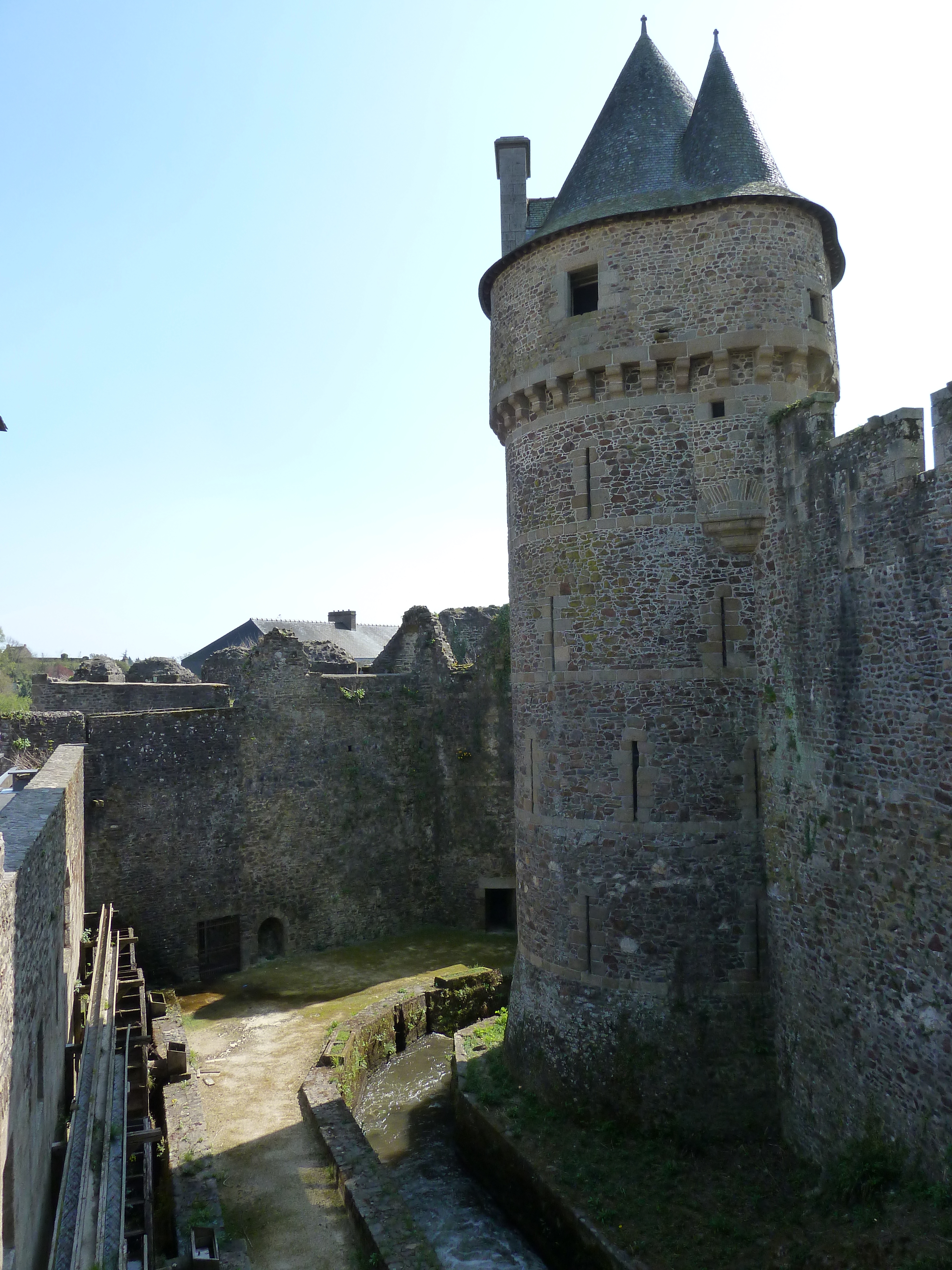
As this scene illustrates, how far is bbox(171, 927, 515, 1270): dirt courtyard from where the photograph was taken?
9.07 metres

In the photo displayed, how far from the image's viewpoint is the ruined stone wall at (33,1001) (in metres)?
5.56

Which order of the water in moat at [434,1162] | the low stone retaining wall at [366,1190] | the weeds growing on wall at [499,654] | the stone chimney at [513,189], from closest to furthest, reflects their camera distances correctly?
the low stone retaining wall at [366,1190]
the water in moat at [434,1162]
the stone chimney at [513,189]
the weeds growing on wall at [499,654]

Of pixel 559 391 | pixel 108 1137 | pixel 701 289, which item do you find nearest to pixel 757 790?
pixel 559 391

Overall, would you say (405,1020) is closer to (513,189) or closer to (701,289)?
(701,289)

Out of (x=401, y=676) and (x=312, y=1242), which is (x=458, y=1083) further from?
(x=401, y=676)

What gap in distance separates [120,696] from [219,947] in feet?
18.0

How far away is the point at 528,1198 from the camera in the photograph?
9.52 m

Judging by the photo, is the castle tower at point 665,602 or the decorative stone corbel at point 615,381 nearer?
the castle tower at point 665,602

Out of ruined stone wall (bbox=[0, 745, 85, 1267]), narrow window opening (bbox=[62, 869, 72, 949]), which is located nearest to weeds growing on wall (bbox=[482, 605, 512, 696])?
narrow window opening (bbox=[62, 869, 72, 949])

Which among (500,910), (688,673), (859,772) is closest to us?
(859,772)

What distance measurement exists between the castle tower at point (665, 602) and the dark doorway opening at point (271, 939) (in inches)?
336

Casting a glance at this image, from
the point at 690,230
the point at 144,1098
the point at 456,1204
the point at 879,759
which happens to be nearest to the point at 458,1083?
the point at 456,1204

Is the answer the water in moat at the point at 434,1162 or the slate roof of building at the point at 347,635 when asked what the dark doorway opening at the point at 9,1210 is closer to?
the water in moat at the point at 434,1162

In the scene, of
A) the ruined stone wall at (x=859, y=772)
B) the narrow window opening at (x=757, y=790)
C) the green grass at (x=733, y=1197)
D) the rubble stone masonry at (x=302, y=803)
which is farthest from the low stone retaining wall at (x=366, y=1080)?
the narrow window opening at (x=757, y=790)
